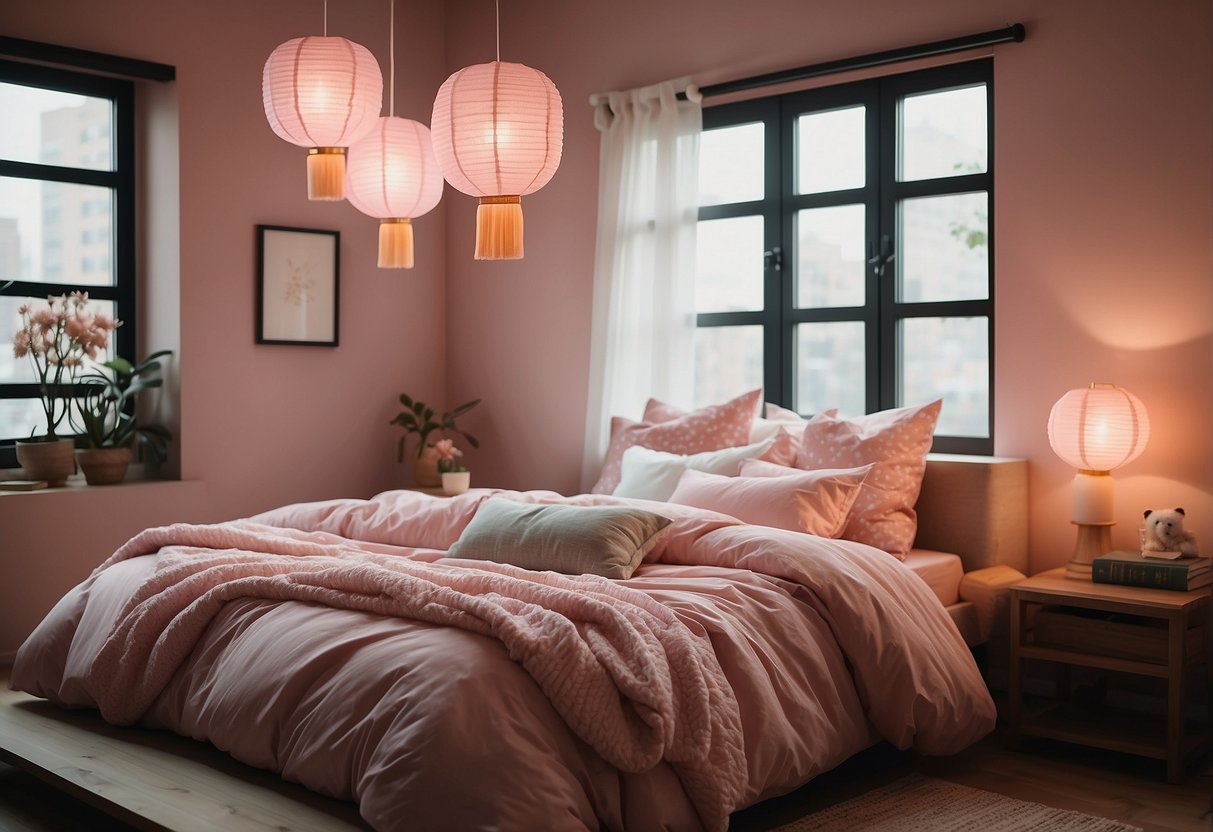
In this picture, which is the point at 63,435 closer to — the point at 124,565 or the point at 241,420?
the point at 241,420

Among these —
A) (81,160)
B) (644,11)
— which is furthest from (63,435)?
(644,11)

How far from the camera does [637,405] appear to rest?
4.98 metres

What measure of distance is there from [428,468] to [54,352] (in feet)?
5.27

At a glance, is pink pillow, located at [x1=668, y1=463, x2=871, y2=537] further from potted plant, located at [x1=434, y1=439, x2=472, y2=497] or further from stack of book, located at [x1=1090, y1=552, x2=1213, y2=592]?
potted plant, located at [x1=434, y1=439, x2=472, y2=497]

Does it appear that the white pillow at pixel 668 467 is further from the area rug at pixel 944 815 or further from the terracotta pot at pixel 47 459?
the terracotta pot at pixel 47 459

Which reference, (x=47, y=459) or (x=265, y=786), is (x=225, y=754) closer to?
(x=265, y=786)

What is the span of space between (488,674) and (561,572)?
2.61 feet

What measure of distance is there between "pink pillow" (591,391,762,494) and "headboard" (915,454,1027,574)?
679 mm

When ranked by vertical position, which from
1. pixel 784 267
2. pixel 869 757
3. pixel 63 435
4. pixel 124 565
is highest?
pixel 784 267

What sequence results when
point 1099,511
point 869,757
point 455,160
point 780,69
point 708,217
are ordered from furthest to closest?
1. point 708,217
2. point 780,69
3. point 1099,511
4. point 869,757
5. point 455,160

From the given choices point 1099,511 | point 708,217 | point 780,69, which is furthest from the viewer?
point 708,217

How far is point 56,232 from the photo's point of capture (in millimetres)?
4809

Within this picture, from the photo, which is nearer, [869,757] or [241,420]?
[869,757]

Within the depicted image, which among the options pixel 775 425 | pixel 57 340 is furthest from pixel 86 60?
pixel 775 425
